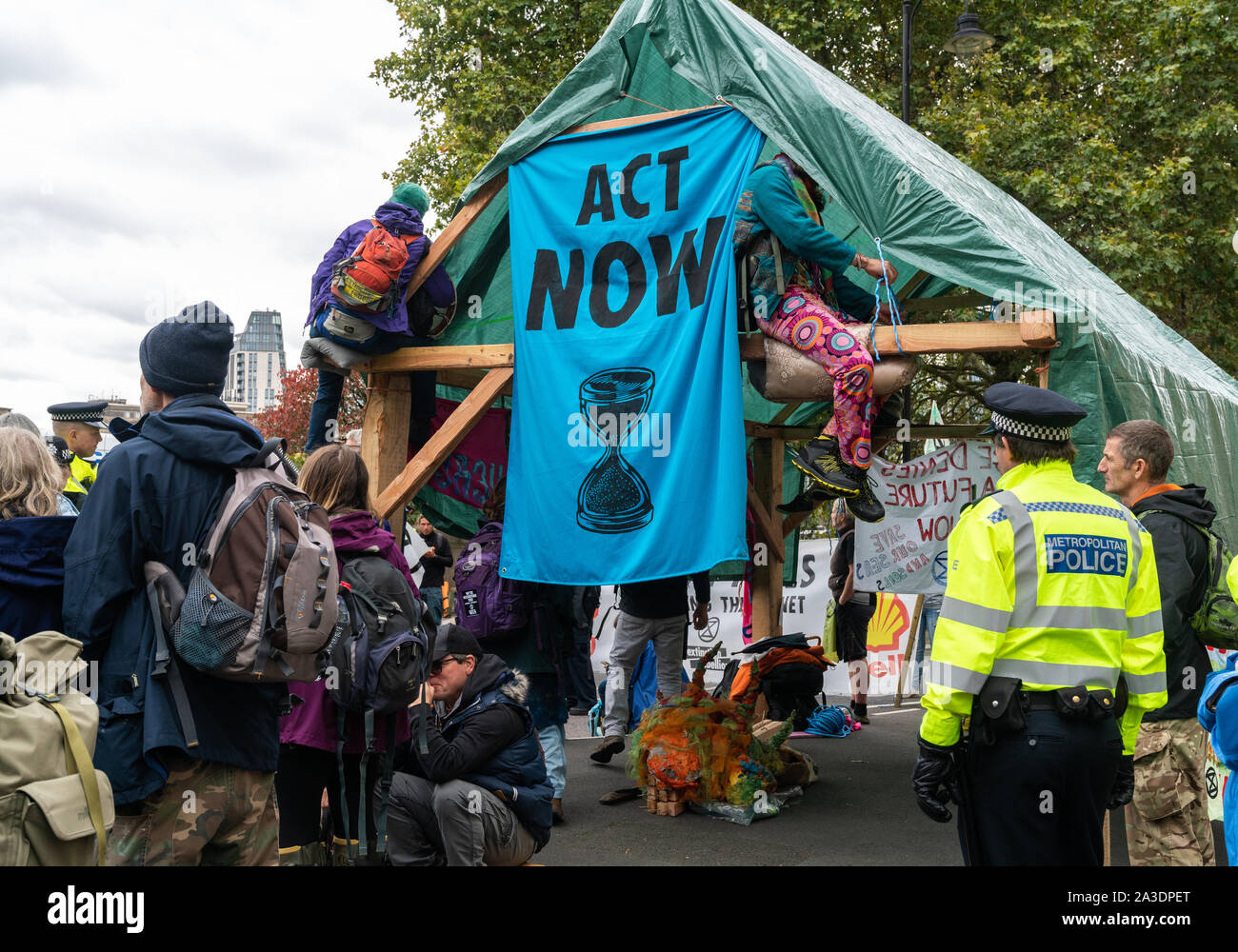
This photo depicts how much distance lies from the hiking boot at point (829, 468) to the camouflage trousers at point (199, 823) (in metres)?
3.15

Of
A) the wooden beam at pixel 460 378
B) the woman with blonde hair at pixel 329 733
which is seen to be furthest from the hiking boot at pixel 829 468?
the wooden beam at pixel 460 378

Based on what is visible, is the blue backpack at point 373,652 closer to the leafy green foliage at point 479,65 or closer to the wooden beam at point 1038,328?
the wooden beam at point 1038,328

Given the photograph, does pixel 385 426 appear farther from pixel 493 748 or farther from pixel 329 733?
pixel 329 733

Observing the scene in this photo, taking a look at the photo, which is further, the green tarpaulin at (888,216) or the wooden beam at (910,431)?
the wooden beam at (910,431)

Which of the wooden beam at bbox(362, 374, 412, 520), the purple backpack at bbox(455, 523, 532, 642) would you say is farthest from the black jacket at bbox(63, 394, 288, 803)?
the wooden beam at bbox(362, 374, 412, 520)

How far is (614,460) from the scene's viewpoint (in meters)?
5.93

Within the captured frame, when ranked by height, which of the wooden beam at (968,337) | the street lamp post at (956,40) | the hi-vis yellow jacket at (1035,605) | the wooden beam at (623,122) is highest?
the street lamp post at (956,40)

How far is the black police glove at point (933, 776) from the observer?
337cm

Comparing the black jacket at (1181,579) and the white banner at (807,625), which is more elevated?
the black jacket at (1181,579)

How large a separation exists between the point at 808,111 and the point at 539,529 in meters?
2.79

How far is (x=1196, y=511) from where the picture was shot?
443cm

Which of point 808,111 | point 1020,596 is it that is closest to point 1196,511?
point 1020,596

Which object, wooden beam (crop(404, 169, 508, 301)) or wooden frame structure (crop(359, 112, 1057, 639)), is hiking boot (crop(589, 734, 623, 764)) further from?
wooden beam (crop(404, 169, 508, 301))

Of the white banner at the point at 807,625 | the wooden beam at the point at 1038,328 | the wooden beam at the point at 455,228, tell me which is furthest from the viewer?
the white banner at the point at 807,625
